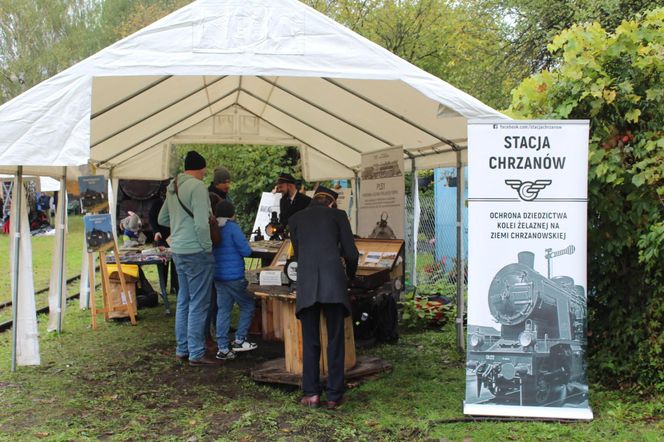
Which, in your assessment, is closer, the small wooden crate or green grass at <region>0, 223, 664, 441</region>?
green grass at <region>0, 223, 664, 441</region>

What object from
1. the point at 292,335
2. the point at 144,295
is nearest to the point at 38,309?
the point at 144,295

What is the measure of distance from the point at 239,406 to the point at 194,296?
4.95 ft

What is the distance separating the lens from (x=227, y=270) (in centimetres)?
681

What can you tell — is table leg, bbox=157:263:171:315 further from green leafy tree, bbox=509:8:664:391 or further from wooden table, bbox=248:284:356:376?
green leafy tree, bbox=509:8:664:391

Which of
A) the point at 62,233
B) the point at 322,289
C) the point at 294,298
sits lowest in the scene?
the point at 294,298

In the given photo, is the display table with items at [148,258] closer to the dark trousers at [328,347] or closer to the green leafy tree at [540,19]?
the dark trousers at [328,347]

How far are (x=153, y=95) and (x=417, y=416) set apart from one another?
4.95 metres

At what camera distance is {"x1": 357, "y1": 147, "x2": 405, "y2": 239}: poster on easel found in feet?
29.3

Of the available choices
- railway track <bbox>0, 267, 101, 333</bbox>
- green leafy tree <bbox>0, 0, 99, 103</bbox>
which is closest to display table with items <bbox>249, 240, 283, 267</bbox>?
railway track <bbox>0, 267, 101, 333</bbox>

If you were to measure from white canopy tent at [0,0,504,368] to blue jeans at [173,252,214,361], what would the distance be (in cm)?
156

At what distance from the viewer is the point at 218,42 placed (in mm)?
5043

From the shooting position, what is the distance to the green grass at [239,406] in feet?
15.4

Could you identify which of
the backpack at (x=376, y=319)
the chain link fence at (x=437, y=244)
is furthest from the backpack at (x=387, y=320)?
the chain link fence at (x=437, y=244)

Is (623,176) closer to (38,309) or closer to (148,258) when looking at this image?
(148,258)
